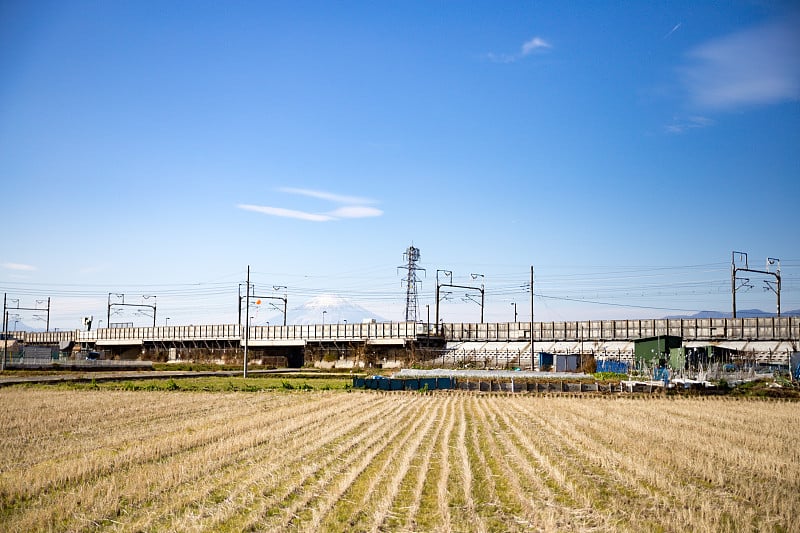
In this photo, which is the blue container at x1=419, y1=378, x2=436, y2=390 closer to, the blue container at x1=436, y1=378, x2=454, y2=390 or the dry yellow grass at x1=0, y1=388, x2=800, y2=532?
the blue container at x1=436, y1=378, x2=454, y2=390

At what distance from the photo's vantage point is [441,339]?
8794cm

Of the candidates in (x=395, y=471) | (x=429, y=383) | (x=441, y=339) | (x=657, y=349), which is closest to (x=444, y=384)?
(x=429, y=383)

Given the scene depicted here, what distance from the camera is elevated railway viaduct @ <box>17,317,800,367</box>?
70750 millimetres

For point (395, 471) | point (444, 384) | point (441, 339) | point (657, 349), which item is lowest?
point (444, 384)

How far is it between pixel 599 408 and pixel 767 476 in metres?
16.6

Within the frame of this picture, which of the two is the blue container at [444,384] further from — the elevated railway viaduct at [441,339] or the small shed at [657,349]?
the elevated railway viaduct at [441,339]

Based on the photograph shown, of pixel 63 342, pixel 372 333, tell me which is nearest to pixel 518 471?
pixel 372 333

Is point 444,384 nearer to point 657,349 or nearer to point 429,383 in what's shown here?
point 429,383

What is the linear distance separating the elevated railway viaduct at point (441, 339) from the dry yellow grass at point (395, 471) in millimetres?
40956

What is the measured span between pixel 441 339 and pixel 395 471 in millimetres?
72856

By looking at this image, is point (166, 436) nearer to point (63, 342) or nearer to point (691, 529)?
point (691, 529)

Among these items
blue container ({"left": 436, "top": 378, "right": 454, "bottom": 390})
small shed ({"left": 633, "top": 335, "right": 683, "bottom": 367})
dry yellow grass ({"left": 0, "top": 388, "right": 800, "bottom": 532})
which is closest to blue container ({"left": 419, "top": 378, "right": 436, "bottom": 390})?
blue container ({"left": 436, "top": 378, "right": 454, "bottom": 390})

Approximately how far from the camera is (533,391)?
43.3 metres

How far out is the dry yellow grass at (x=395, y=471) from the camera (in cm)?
1162
